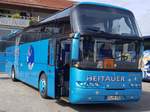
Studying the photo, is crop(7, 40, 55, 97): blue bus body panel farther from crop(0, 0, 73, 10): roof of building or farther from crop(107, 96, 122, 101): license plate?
crop(0, 0, 73, 10): roof of building

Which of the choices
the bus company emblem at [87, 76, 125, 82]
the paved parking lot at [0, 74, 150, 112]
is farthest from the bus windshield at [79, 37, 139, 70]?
the paved parking lot at [0, 74, 150, 112]

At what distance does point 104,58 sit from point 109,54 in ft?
0.86

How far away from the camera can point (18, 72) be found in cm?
1989

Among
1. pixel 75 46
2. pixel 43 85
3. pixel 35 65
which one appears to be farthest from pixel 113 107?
pixel 35 65

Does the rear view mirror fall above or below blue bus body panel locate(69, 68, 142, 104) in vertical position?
above

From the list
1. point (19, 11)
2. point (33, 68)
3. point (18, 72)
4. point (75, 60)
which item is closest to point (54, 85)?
point (75, 60)

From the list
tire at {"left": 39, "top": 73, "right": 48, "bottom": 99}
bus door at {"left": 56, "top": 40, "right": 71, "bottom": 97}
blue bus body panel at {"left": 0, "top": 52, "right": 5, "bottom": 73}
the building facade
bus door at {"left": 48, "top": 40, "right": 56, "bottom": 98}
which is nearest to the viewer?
bus door at {"left": 56, "top": 40, "right": 71, "bottom": 97}

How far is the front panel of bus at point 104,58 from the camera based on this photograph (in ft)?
35.4

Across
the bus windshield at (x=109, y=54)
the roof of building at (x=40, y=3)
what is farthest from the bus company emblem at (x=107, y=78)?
the roof of building at (x=40, y=3)

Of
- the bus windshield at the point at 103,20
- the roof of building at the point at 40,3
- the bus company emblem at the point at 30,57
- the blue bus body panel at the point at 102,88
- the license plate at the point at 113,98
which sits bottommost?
the license plate at the point at 113,98

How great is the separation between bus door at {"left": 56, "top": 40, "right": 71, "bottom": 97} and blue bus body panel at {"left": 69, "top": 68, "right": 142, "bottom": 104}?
1052 mm

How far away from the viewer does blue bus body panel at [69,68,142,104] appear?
423 inches

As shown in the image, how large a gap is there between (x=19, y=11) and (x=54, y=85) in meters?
34.7

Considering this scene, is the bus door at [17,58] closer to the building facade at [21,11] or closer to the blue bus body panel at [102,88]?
the blue bus body panel at [102,88]
